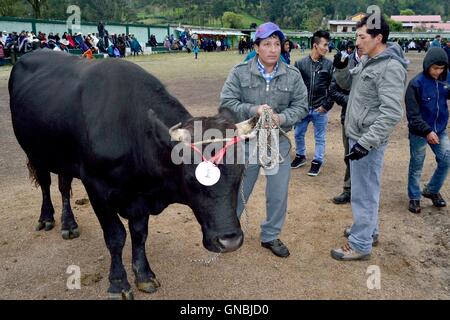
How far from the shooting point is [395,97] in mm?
3441

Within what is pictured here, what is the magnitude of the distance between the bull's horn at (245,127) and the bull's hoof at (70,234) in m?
2.63

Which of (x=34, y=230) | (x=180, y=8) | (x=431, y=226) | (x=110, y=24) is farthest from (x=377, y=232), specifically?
(x=180, y=8)

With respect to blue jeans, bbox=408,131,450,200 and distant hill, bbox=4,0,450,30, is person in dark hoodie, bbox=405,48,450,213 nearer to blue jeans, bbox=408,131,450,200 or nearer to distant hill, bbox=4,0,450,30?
blue jeans, bbox=408,131,450,200

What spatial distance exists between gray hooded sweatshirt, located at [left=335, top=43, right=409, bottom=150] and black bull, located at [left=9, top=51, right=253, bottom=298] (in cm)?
142

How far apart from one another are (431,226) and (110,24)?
39.4 meters

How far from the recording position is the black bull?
2.82 m

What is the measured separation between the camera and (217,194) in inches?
108

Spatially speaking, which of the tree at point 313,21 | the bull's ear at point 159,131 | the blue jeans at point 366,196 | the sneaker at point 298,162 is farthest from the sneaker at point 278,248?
the tree at point 313,21

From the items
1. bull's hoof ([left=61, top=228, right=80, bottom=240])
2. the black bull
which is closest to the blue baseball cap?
the black bull

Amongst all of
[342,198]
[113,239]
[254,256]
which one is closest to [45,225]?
[113,239]

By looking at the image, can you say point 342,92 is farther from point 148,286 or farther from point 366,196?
point 148,286

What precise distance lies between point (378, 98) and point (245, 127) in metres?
1.39

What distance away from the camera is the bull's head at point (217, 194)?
2.75 meters

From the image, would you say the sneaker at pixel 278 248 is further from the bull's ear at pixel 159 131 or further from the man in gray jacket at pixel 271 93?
the bull's ear at pixel 159 131
